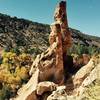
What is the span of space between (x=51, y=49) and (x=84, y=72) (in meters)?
9.21

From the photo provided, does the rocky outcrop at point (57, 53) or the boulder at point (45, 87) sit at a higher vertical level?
the rocky outcrop at point (57, 53)

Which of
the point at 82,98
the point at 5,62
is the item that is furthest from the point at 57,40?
the point at 5,62

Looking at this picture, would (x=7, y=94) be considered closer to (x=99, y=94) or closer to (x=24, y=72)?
(x=24, y=72)

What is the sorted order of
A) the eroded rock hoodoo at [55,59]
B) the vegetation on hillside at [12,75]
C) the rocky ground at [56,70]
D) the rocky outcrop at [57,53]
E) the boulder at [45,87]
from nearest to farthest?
the boulder at [45,87]
the rocky ground at [56,70]
the eroded rock hoodoo at [55,59]
the rocky outcrop at [57,53]
the vegetation on hillside at [12,75]

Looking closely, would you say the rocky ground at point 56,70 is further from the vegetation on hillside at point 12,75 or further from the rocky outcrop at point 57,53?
the vegetation on hillside at point 12,75

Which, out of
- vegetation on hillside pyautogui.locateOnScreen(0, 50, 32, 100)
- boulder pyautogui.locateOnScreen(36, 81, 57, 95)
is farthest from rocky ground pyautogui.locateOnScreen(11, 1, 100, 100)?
vegetation on hillside pyautogui.locateOnScreen(0, 50, 32, 100)

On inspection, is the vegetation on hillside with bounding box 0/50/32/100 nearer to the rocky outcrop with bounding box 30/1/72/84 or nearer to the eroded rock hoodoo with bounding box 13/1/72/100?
the eroded rock hoodoo with bounding box 13/1/72/100

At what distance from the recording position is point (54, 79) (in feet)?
189

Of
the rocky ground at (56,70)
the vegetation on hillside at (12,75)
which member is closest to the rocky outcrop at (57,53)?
the rocky ground at (56,70)

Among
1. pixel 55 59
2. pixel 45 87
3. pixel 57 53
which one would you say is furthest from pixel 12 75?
pixel 45 87

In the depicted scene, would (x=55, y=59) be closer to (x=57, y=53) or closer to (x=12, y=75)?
(x=57, y=53)

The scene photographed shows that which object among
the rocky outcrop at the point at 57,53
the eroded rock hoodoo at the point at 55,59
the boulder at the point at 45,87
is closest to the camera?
the boulder at the point at 45,87

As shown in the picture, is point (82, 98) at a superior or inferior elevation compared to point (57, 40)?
inferior

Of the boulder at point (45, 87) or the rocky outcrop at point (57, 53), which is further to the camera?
the rocky outcrop at point (57, 53)
